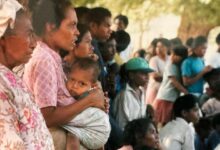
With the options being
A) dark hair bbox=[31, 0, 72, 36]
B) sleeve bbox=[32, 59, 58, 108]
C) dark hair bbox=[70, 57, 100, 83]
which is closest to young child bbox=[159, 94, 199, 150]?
dark hair bbox=[70, 57, 100, 83]

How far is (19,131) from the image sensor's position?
3.43 metres

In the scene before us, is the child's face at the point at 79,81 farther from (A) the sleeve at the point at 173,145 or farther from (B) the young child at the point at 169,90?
(B) the young child at the point at 169,90

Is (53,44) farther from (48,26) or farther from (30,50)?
(30,50)

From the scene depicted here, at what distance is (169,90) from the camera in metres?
9.79

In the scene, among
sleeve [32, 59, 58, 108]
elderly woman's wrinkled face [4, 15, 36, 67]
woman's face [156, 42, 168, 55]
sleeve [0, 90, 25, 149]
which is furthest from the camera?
woman's face [156, 42, 168, 55]

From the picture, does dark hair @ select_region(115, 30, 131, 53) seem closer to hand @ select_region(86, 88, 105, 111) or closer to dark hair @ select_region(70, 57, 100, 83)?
dark hair @ select_region(70, 57, 100, 83)

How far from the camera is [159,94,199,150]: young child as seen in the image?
22.2ft

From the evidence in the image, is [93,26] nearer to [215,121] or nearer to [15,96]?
[215,121]

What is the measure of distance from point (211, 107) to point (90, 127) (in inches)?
153

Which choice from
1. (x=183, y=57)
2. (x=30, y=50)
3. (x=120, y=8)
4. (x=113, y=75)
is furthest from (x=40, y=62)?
(x=120, y=8)

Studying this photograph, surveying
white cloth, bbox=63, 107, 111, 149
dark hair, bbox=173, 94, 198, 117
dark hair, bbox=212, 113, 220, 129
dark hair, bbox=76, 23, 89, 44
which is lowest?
dark hair, bbox=212, 113, 220, 129

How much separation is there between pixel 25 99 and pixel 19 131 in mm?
162

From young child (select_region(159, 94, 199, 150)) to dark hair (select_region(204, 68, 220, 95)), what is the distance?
0.88m

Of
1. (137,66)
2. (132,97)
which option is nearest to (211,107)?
(137,66)
